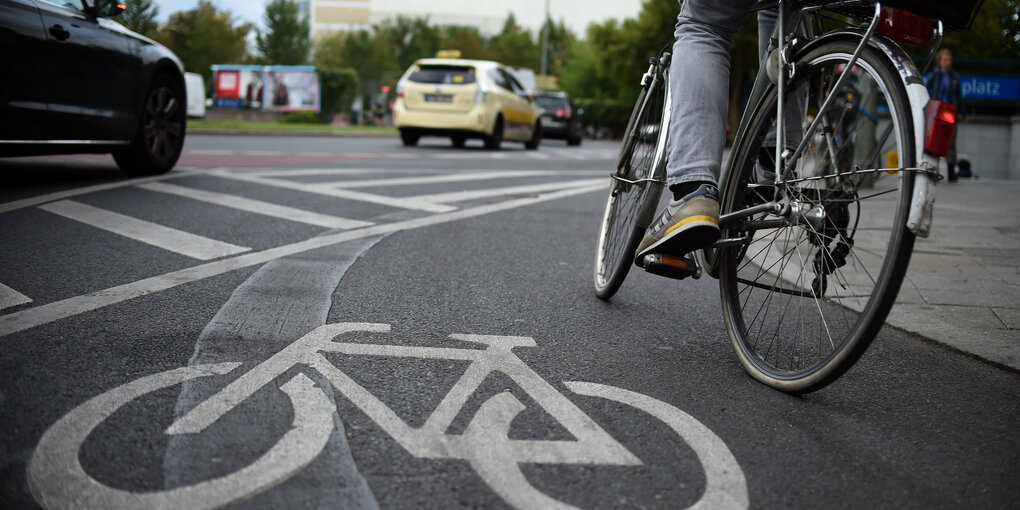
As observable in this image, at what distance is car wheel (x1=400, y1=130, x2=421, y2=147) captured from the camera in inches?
697

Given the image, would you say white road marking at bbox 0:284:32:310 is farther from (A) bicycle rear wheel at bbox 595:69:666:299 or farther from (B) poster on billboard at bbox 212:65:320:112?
(B) poster on billboard at bbox 212:65:320:112

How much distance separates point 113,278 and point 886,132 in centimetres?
305

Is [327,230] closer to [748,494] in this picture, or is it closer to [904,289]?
[904,289]

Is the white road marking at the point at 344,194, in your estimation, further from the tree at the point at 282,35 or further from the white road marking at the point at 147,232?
the tree at the point at 282,35

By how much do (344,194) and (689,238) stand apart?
494cm

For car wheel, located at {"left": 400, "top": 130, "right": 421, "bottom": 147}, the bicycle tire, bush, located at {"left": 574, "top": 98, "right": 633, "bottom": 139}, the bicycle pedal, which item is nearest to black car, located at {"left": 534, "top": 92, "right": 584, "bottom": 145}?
car wheel, located at {"left": 400, "top": 130, "right": 421, "bottom": 147}

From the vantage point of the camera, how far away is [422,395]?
8.32ft

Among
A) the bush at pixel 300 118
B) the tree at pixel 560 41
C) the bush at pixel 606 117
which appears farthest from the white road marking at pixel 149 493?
the tree at pixel 560 41

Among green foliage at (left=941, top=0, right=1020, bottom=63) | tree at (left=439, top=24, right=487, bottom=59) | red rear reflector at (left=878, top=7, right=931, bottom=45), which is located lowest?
red rear reflector at (left=878, top=7, right=931, bottom=45)

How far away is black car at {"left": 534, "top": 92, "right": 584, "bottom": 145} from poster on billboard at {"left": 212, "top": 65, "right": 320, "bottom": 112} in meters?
21.5

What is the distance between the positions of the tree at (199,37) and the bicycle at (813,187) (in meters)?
44.8

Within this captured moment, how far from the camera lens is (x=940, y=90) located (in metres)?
13.3

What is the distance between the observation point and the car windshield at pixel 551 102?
94.2ft

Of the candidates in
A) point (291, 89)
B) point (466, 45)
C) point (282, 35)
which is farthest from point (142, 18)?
point (466, 45)
